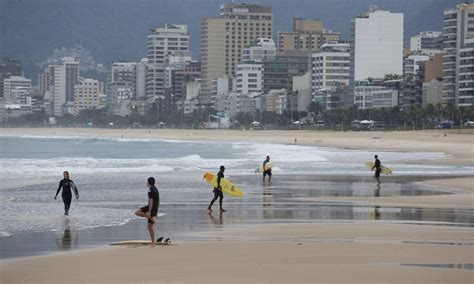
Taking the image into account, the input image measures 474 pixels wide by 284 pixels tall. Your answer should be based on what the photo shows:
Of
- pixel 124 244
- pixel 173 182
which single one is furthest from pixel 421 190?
pixel 124 244

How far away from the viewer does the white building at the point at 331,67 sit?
19438cm

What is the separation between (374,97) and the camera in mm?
164750

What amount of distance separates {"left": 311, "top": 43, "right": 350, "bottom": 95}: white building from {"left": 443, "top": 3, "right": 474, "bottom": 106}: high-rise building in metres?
44.0

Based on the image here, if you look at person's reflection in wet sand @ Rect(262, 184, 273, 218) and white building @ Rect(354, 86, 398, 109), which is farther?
white building @ Rect(354, 86, 398, 109)

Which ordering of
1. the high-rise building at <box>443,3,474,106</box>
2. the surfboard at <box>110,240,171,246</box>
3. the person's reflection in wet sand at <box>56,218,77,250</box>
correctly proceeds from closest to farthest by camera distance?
the surfboard at <box>110,240,171,246</box>, the person's reflection in wet sand at <box>56,218,77,250</box>, the high-rise building at <box>443,3,474,106</box>

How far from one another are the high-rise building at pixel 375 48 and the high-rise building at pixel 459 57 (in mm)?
32340

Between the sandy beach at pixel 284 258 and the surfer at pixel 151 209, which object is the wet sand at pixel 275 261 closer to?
the sandy beach at pixel 284 258

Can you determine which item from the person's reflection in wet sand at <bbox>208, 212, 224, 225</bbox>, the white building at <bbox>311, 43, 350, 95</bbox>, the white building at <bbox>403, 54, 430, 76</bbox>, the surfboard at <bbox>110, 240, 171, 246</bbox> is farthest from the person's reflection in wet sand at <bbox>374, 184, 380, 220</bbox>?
the white building at <bbox>311, 43, 350, 95</bbox>

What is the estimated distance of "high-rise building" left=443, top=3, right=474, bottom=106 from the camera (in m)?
138

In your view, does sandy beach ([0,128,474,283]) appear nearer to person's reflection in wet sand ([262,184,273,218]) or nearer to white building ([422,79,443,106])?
person's reflection in wet sand ([262,184,273,218])

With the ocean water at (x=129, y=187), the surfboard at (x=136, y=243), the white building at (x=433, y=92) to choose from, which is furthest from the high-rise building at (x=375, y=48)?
the surfboard at (x=136, y=243)

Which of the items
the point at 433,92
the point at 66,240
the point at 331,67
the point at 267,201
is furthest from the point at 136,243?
the point at 331,67

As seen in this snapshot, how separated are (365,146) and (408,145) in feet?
12.1

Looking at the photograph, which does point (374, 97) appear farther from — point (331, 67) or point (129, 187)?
point (129, 187)
